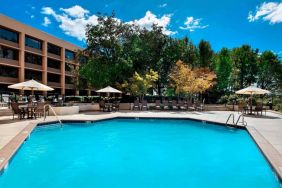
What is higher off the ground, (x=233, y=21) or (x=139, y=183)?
(x=233, y=21)

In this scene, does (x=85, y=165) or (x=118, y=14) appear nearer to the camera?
(x=85, y=165)

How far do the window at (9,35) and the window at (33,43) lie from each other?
6.80 ft

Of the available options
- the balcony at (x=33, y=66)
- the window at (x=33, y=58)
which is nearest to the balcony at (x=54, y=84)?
the balcony at (x=33, y=66)

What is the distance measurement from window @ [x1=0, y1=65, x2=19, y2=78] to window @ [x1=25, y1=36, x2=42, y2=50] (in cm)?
427

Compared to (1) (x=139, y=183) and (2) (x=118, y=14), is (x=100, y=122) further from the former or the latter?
(2) (x=118, y=14)

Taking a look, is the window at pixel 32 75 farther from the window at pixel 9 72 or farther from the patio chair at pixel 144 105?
the patio chair at pixel 144 105

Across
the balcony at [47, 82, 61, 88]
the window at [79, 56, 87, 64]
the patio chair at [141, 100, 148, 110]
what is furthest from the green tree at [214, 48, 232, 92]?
the balcony at [47, 82, 61, 88]

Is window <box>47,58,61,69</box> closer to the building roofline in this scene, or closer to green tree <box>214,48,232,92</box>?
the building roofline

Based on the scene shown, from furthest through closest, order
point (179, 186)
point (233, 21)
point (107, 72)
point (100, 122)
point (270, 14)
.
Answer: point (270, 14), point (233, 21), point (107, 72), point (100, 122), point (179, 186)

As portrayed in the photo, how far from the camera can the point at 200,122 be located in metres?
14.2

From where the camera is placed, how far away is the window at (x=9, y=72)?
1210 inches

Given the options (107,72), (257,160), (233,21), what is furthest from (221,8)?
(257,160)

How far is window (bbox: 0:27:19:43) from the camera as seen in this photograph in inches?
1179

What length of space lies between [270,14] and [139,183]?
34359mm
